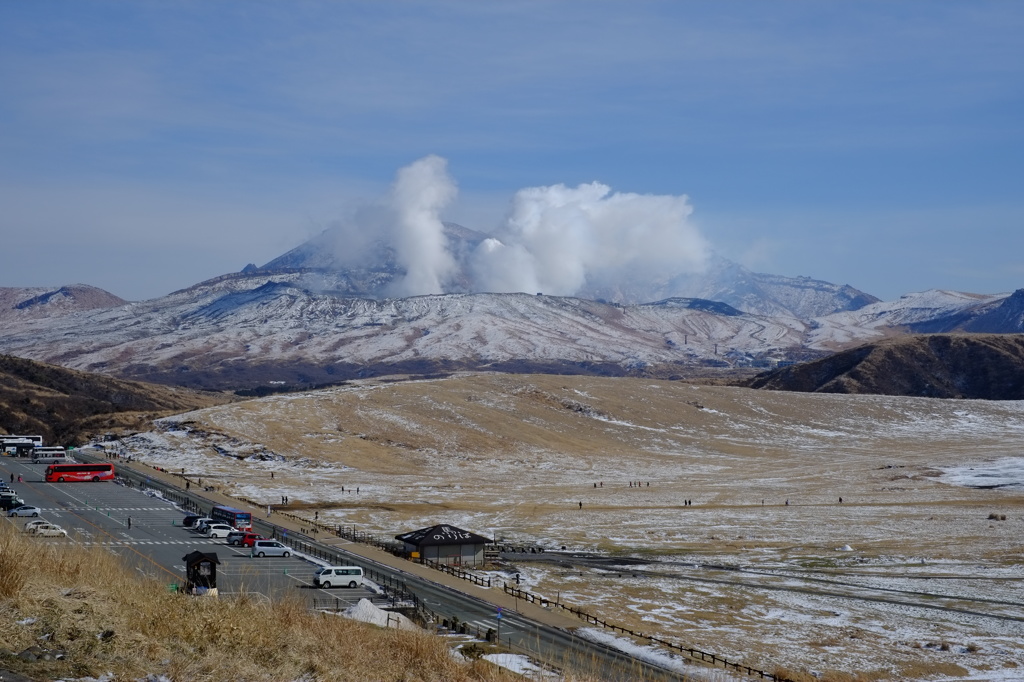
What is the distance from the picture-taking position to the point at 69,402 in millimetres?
135000

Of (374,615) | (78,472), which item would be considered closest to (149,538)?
(374,615)

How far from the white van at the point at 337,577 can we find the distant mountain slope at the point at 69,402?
76573mm

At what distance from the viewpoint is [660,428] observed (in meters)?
150

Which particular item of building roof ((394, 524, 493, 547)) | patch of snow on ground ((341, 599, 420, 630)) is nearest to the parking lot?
patch of snow on ground ((341, 599, 420, 630))

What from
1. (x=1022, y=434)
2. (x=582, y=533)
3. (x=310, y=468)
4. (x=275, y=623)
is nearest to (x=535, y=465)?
(x=310, y=468)

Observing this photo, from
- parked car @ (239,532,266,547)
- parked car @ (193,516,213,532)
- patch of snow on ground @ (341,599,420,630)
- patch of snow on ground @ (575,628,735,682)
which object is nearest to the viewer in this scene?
patch of snow on ground @ (341,599,420,630)

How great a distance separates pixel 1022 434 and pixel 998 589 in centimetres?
11909

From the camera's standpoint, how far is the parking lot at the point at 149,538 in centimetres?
3884

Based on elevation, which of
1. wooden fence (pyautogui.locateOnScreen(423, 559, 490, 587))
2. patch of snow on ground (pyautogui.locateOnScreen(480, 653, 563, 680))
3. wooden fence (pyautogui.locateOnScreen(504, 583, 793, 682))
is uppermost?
patch of snow on ground (pyautogui.locateOnScreen(480, 653, 563, 680))

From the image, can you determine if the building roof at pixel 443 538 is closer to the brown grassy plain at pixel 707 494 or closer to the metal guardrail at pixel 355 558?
the metal guardrail at pixel 355 558

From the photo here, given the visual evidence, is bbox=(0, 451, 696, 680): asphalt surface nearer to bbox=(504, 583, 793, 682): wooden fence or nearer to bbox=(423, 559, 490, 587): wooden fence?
bbox=(423, 559, 490, 587): wooden fence

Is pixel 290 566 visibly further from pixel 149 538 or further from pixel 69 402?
pixel 69 402

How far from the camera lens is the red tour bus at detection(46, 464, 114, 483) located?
7650 centimetres

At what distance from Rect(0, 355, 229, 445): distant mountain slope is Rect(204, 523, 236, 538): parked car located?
61785 mm
